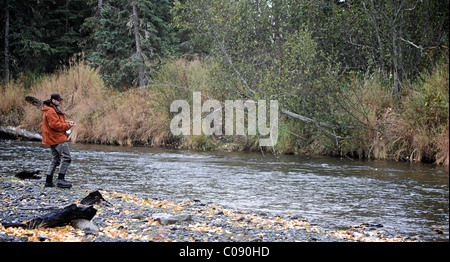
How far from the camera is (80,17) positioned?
29.9 meters

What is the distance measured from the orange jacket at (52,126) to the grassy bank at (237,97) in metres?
7.75

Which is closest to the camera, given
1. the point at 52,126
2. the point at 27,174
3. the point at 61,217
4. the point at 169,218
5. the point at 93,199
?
the point at 61,217

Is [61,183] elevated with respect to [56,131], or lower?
lower

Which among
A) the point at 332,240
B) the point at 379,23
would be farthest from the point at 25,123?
the point at 332,240

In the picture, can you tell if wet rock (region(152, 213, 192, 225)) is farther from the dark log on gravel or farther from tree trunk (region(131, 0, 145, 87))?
tree trunk (region(131, 0, 145, 87))

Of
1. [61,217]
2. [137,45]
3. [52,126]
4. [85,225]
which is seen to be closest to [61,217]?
[61,217]

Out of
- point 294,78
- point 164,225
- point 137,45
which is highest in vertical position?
point 137,45

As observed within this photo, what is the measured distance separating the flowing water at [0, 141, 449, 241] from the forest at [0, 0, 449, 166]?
3.83 ft

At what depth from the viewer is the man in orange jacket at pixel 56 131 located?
8188 mm

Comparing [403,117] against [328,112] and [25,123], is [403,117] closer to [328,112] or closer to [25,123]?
[328,112]

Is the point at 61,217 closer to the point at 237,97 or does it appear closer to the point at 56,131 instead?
the point at 56,131

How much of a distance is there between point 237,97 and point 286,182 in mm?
5851

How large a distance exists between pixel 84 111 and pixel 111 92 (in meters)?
1.84

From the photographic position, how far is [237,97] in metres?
15.5
